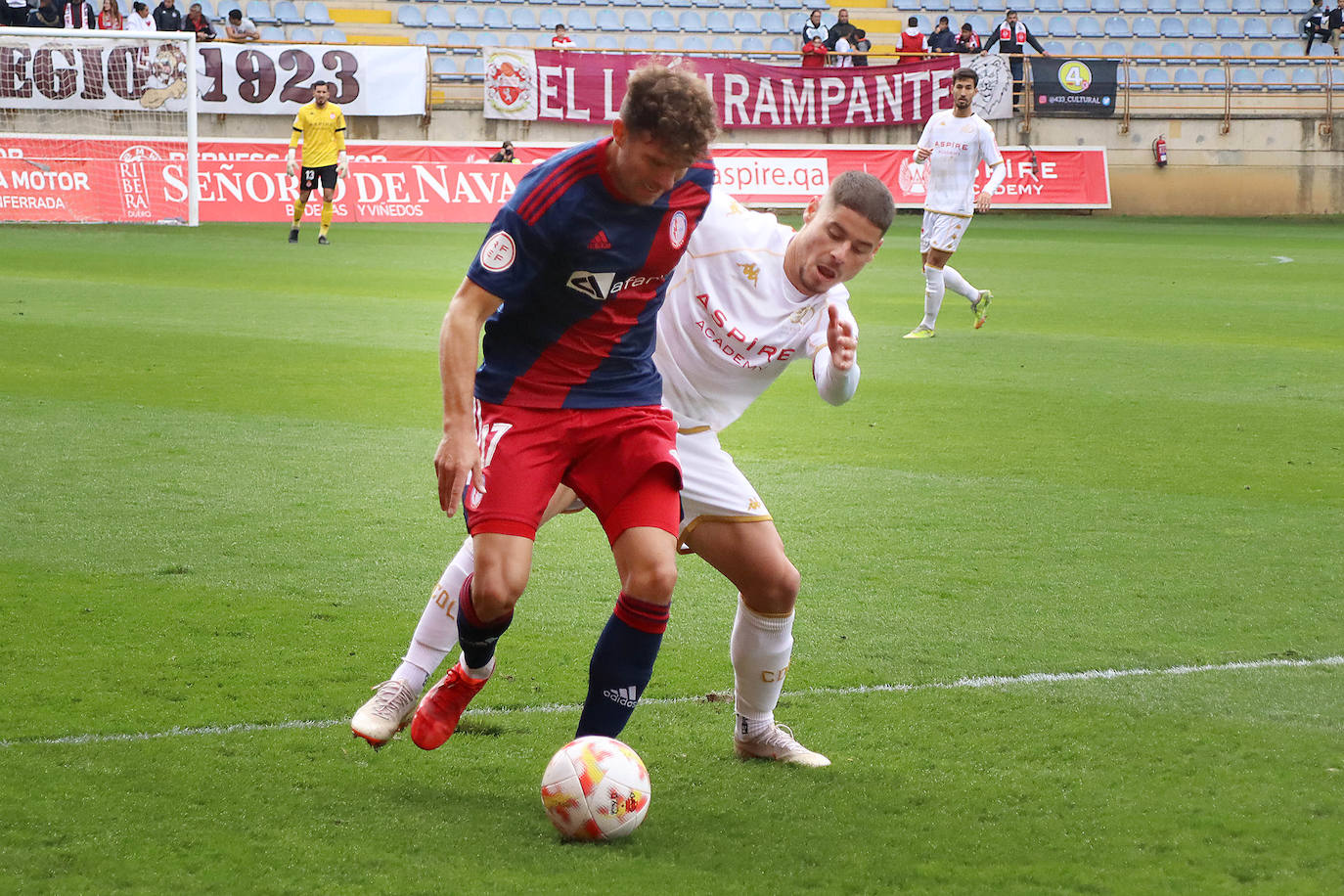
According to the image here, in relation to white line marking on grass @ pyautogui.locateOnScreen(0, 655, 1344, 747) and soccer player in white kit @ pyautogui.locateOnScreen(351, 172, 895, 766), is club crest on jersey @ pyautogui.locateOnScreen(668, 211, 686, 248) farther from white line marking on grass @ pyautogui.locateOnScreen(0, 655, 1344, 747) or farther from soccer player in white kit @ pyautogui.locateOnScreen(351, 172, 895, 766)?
white line marking on grass @ pyautogui.locateOnScreen(0, 655, 1344, 747)

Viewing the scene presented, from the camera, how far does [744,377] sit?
147 inches

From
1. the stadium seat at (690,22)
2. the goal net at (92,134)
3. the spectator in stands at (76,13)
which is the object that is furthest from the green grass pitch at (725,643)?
the stadium seat at (690,22)

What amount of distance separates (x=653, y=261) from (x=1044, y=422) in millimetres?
5237

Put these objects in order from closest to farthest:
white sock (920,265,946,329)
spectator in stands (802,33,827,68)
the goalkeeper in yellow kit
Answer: white sock (920,265,946,329) < the goalkeeper in yellow kit < spectator in stands (802,33,827,68)

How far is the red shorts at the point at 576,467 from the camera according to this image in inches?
127

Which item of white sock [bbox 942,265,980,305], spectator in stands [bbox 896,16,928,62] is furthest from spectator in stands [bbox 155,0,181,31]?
white sock [bbox 942,265,980,305]

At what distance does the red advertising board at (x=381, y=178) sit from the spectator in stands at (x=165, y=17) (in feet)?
11.4

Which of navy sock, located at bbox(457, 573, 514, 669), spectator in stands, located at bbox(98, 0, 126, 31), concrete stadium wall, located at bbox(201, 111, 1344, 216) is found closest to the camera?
navy sock, located at bbox(457, 573, 514, 669)

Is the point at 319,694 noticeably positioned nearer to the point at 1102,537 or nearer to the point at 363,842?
the point at 363,842

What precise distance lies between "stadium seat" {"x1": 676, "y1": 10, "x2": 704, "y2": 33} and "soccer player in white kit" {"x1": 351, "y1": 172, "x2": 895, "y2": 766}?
27.6 m

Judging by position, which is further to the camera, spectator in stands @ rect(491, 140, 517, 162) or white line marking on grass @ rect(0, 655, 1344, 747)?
spectator in stands @ rect(491, 140, 517, 162)

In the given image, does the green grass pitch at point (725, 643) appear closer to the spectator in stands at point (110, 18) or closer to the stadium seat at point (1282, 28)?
the spectator in stands at point (110, 18)

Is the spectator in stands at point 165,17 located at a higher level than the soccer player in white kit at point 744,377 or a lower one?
higher

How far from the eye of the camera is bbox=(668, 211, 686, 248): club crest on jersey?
332 centimetres
